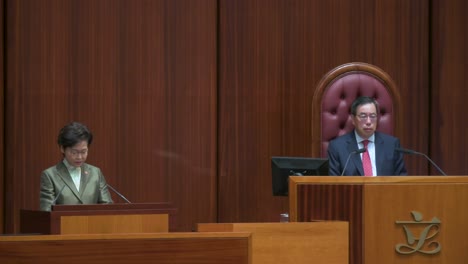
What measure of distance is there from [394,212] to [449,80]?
257 centimetres

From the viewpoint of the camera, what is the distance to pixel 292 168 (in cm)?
402

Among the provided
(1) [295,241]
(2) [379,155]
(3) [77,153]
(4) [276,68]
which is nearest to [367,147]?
(2) [379,155]

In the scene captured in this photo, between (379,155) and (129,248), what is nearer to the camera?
(129,248)

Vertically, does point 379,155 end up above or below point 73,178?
above

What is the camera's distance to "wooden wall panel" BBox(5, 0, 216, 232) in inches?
214

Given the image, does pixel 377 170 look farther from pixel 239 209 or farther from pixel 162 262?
pixel 162 262

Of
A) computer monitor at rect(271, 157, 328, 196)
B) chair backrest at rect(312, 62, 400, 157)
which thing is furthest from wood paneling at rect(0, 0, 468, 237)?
computer monitor at rect(271, 157, 328, 196)

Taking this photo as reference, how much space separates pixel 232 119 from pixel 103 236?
2815mm

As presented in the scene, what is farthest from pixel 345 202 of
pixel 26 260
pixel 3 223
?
pixel 3 223

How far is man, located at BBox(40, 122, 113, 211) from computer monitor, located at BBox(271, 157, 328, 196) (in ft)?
3.13

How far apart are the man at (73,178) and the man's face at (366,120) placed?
136 centimetres

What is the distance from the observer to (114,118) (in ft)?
18.2

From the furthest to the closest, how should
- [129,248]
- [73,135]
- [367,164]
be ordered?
[367,164] → [73,135] → [129,248]

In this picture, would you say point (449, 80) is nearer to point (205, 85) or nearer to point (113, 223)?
point (205, 85)
